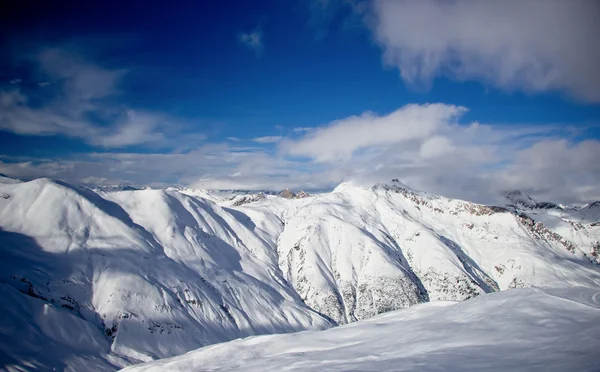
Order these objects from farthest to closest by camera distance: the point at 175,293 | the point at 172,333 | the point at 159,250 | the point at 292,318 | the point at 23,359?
the point at 292,318
the point at 159,250
the point at 175,293
the point at 172,333
the point at 23,359

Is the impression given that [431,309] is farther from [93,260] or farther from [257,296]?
[257,296]

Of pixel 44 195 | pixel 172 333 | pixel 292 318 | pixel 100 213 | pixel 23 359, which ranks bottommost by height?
pixel 292 318

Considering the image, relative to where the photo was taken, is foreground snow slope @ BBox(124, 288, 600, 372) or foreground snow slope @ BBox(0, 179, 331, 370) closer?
foreground snow slope @ BBox(124, 288, 600, 372)

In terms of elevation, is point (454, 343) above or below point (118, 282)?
above

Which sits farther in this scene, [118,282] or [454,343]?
[118,282]

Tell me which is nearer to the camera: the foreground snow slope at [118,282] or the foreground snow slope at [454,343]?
the foreground snow slope at [454,343]

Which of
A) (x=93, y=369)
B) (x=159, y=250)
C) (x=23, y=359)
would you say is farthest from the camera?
(x=159, y=250)

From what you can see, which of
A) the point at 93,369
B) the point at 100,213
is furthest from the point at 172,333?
the point at 100,213

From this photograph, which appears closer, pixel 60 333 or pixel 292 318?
pixel 60 333
